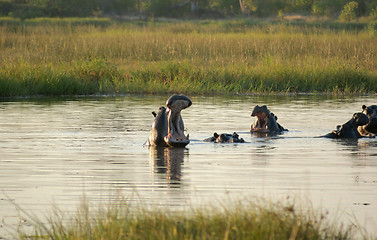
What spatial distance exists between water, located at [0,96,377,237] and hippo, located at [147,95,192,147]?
167mm

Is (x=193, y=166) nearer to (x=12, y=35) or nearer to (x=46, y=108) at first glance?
(x=46, y=108)

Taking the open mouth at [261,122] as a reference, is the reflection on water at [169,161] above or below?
below

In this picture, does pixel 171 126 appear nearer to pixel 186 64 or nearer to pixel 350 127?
pixel 350 127

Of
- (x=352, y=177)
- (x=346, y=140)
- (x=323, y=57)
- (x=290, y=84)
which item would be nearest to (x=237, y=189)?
(x=352, y=177)

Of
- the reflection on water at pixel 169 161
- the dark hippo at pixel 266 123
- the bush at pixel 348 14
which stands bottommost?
the reflection on water at pixel 169 161

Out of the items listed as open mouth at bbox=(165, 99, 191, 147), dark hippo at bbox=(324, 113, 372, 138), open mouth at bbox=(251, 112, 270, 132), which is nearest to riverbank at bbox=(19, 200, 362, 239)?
open mouth at bbox=(165, 99, 191, 147)

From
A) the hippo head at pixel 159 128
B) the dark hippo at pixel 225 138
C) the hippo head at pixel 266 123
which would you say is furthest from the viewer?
the hippo head at pixel 266 123

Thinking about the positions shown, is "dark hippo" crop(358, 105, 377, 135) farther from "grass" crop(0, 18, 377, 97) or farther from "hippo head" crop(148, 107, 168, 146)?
"grass" crop(0, 18, 377, 97)

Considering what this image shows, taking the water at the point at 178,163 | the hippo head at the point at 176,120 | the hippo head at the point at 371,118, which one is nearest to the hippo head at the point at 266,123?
the water at the point at 178,163

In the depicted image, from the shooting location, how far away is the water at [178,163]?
6.82m

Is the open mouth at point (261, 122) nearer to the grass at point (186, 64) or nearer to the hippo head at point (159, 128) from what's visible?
the hippo head at point (159, 128)

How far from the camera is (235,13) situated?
7562 cm

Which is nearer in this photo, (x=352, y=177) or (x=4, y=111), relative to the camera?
(x=352, y=177)

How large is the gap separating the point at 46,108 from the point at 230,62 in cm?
781
